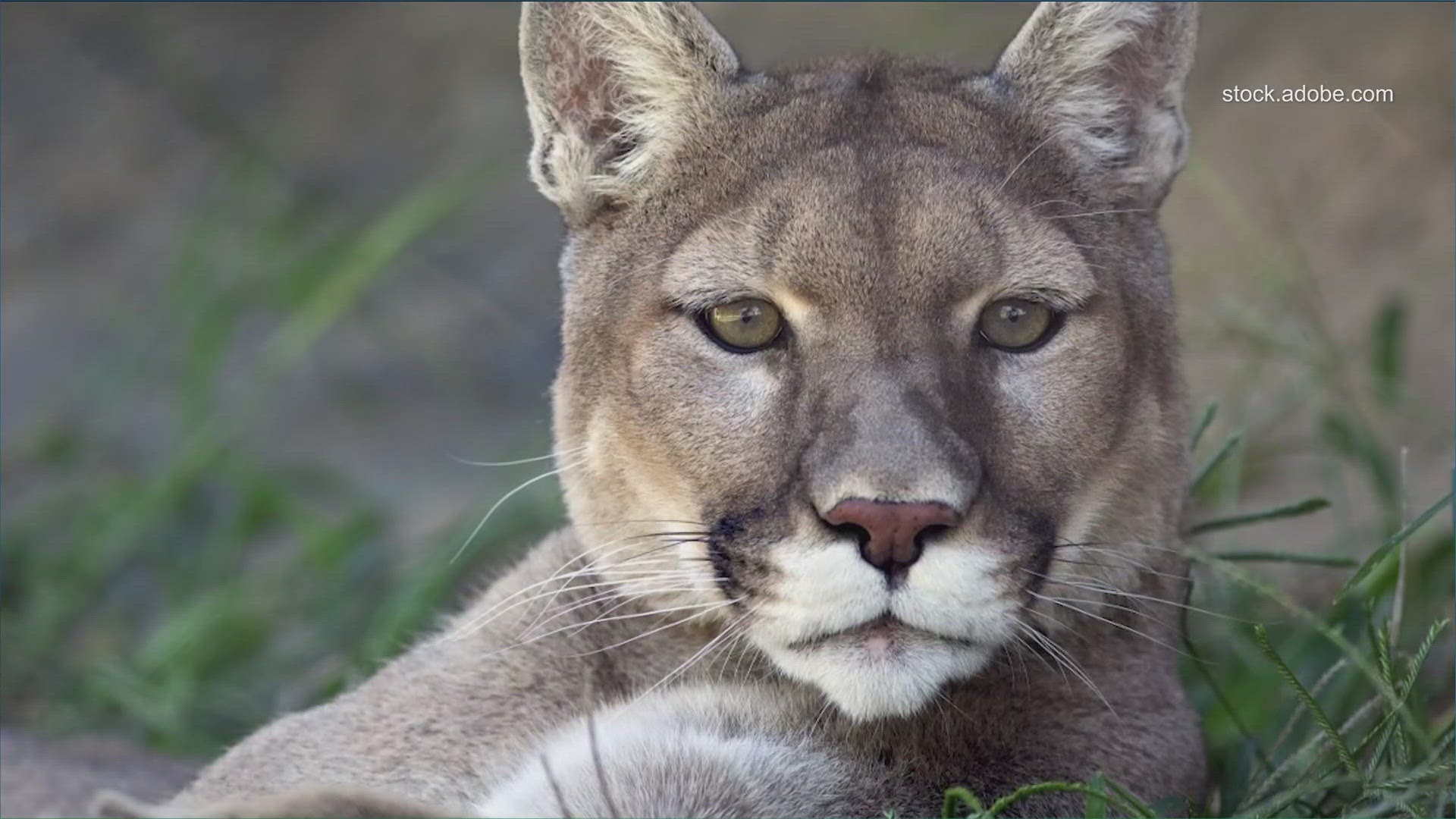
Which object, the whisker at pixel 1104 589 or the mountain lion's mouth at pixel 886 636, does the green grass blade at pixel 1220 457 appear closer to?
the whisker at pixel 1104 589

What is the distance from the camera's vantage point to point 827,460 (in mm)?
2766

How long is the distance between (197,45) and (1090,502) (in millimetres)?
5853

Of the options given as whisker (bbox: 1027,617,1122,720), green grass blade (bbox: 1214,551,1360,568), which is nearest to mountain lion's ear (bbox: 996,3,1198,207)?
green grass blade (bbox: 1214,551,1360,568)

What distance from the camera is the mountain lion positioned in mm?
2797

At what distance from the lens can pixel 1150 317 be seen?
11.0 ft

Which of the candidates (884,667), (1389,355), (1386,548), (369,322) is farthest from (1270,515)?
(369,322)

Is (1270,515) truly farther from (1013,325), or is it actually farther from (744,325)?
(744,325)

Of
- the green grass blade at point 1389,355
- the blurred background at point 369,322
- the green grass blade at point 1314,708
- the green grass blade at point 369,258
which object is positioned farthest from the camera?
the green grass blade at point 369,258

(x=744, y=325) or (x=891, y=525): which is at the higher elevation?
(x=744, y=325)

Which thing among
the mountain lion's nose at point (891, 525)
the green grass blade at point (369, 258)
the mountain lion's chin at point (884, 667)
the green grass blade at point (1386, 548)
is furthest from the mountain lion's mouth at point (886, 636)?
the green grass blade at point (369, 258)

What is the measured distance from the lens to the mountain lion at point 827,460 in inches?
110

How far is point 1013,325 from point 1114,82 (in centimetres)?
75

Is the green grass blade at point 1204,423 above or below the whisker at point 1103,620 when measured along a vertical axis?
above

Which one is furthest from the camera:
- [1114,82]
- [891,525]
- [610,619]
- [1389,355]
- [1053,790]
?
[1389,355]
